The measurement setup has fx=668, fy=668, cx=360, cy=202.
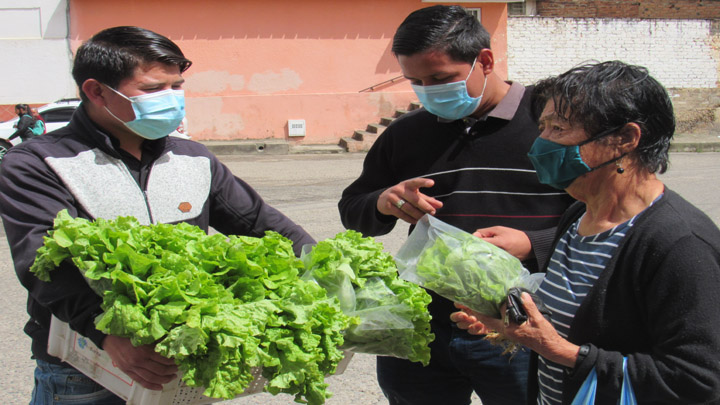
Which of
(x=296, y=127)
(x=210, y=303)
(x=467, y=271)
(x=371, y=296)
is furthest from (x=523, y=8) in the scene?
(x=210, y=303)

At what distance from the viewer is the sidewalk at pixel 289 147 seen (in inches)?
725

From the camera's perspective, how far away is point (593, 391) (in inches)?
75.0

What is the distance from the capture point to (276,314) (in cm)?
197

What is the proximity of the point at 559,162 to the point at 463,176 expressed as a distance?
2.06 feet

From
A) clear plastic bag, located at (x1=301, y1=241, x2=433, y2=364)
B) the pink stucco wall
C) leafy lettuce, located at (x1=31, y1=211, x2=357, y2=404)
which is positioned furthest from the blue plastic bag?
the pink stucco wall

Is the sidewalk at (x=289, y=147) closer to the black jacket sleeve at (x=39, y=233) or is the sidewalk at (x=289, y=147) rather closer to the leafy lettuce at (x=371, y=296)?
the black jacket sleeve at (x=39, y=233)

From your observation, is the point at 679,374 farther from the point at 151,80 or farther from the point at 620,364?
the point at 151,80

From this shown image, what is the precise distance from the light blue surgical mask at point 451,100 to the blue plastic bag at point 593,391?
121cm

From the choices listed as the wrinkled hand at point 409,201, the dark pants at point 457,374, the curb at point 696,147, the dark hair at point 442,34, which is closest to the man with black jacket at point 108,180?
the wrinkled hand at point 409,201

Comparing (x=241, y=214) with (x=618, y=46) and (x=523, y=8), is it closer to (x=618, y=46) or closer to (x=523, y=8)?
(x=618, y=46)

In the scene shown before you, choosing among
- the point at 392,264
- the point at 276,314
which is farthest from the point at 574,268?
the point at 276,314

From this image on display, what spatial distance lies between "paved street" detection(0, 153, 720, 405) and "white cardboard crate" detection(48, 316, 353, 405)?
7.23 ft

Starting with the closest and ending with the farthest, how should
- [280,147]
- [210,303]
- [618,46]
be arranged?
1. [210,303]
2. [280,147]
3. [618,46]

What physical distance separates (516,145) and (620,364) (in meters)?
1.05
